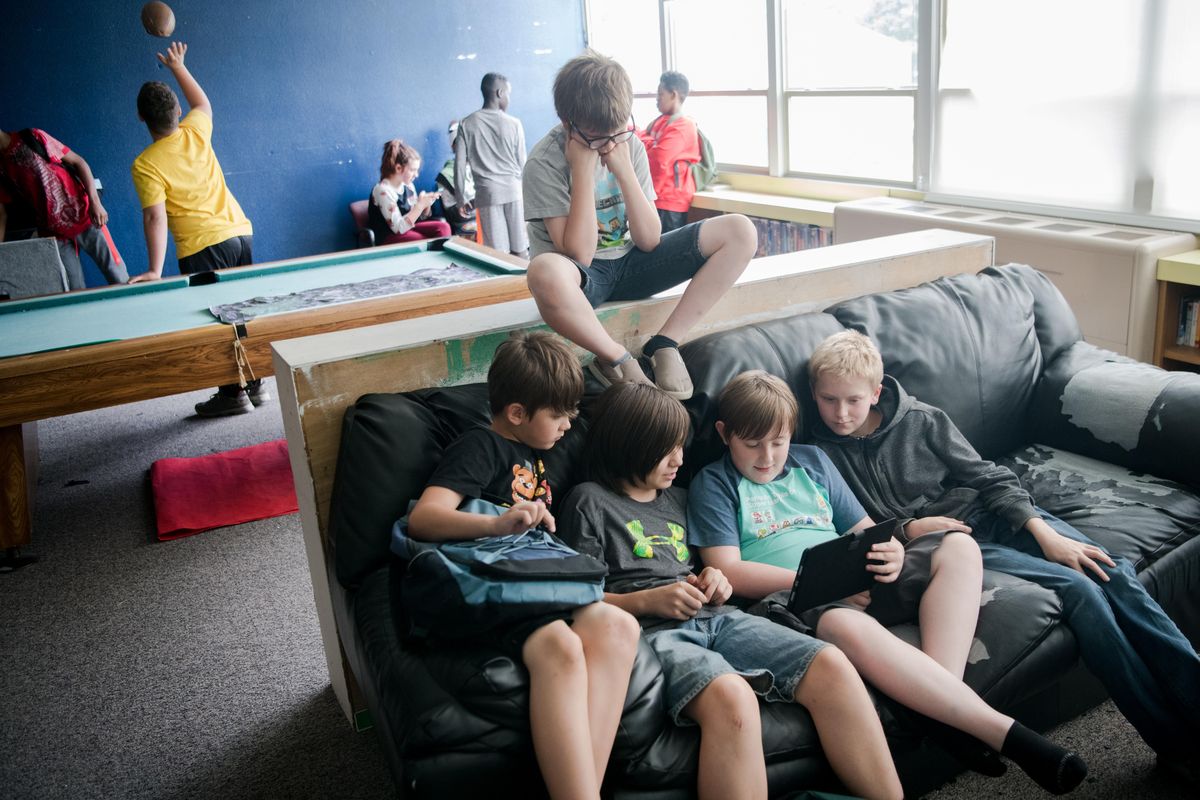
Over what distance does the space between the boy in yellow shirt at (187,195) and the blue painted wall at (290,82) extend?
246 cm

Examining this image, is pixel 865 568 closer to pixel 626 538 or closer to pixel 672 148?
pixel 626 538

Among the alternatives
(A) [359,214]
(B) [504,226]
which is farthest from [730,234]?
(A) [359,214]

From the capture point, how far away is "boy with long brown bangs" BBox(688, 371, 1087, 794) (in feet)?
5.52

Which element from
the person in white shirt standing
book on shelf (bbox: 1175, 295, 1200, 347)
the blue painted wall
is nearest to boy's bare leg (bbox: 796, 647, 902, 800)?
book on shelf (bbox: 1175, 295, 1200, 347)

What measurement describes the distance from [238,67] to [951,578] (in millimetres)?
6414

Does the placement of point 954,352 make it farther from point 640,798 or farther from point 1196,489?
point 640,798

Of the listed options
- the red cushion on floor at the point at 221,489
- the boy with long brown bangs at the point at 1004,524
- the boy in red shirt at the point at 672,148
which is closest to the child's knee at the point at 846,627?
the boy with long brown bangs at the point at 1004,524

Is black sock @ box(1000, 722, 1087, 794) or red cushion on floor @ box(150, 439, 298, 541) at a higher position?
black sock @ box(1000, 722, 1087, 794)

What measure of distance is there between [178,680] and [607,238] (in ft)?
5.09

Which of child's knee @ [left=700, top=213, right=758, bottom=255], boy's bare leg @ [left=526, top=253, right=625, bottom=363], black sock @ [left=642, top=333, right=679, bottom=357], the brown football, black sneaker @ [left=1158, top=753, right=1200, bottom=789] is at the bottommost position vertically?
black sneaker @ [left=1158, top=753, right=1200, bottom=789]

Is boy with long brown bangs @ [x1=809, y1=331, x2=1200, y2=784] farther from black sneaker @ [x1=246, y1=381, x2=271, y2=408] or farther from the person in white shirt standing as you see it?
the person in white shirt standing

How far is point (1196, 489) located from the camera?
2.30 m

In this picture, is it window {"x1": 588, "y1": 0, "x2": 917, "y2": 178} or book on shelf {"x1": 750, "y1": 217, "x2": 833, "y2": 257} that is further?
book on shelf {"x1": 750, "y1": 217, "x2": 833, "y2": 257}

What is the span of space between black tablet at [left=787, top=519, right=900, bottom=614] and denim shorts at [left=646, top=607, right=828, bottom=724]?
0.09 meters
